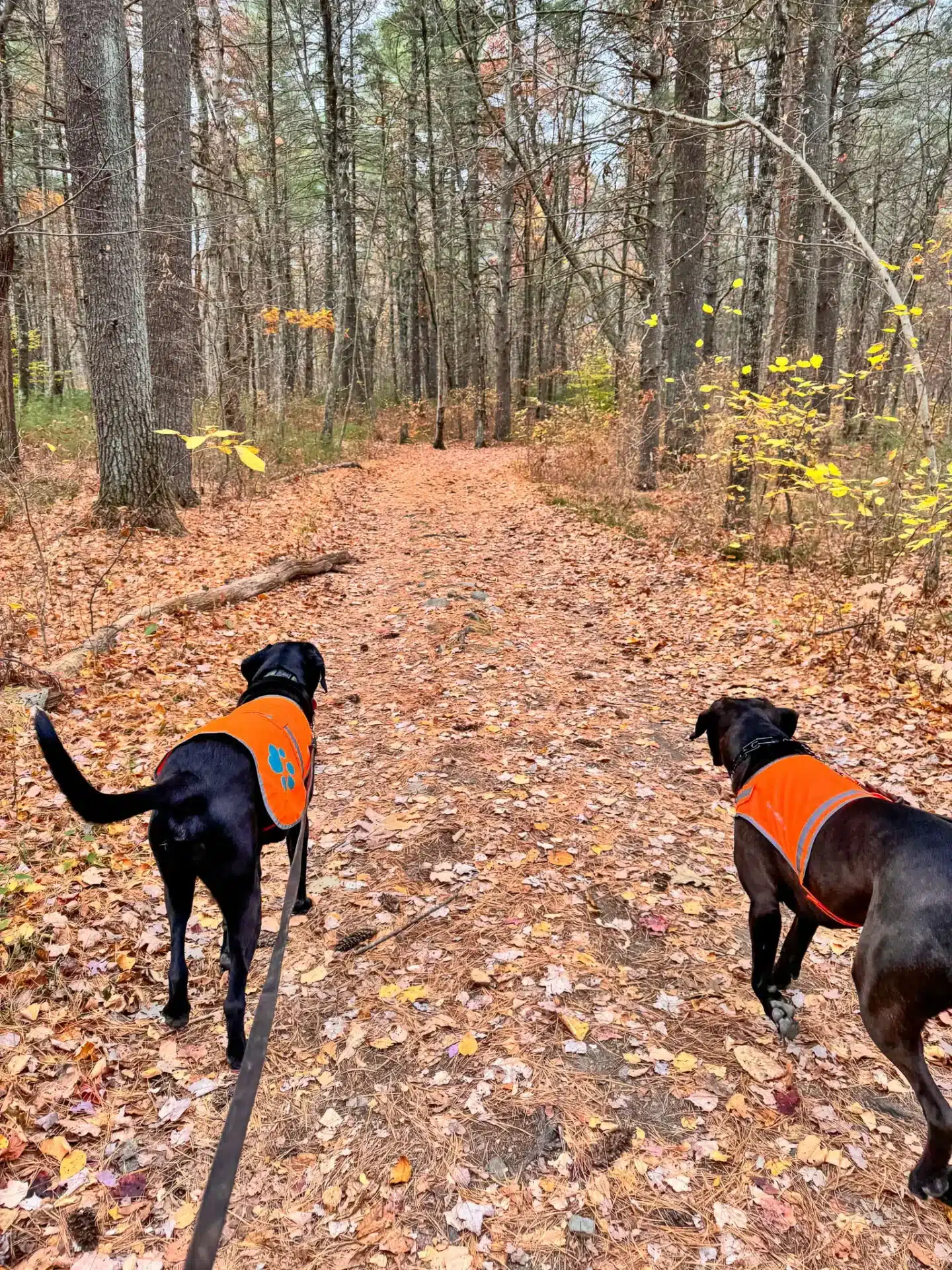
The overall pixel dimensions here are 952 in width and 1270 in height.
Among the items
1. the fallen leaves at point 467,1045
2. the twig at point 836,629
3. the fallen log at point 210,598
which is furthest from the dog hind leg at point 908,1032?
the fallen log at point 210,598

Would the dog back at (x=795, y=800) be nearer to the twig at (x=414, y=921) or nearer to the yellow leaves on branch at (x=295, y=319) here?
the twig at (x=414, y=921)

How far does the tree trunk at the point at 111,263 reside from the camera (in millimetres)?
8375

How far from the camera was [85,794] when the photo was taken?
2.46 m

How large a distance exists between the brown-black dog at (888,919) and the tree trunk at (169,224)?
10096 millimetres

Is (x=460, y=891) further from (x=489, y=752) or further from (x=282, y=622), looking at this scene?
(x=282, y=622)

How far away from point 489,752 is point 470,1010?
2453 millimetres

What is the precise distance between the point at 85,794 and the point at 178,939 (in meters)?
0.82

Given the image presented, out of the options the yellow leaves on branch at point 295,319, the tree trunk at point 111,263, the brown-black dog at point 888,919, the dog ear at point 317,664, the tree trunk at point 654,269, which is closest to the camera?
the brown-black dog at point 888,919

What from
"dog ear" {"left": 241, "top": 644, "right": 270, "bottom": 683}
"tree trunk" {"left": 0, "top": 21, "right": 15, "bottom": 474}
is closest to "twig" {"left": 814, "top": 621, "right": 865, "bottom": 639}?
"dog ear" {"left": 241, "top": 644, "right": 270, "bottom": 683}

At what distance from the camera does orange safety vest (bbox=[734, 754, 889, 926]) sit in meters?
2.80

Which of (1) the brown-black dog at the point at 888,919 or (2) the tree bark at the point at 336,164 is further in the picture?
(2) the tree bark at the point at 336,164

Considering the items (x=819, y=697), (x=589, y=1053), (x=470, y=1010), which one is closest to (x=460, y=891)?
(x=470, y=1010)

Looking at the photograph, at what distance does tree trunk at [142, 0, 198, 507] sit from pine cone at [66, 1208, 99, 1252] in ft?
31.6

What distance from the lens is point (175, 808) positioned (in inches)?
106
